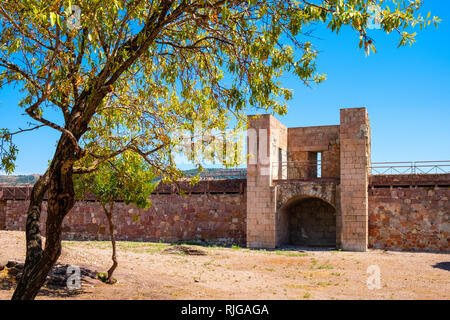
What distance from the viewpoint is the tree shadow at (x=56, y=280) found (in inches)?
382

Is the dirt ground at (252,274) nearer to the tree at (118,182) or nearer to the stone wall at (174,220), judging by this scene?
the tree at (118,182)

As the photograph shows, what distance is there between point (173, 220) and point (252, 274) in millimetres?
9844

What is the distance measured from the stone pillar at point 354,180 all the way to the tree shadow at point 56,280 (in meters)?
11.4

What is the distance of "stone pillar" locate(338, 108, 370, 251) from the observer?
1867cm

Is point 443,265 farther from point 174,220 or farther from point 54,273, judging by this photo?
point 174,220

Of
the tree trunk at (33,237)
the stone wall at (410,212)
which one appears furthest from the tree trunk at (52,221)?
the stone wall at (410,212)

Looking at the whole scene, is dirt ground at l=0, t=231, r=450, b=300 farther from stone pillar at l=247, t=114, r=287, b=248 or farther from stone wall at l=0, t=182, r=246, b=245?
stone wall at l=0, t=182, r=246, b=245

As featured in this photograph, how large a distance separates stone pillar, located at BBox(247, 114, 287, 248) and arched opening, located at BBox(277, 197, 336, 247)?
6.09 feet

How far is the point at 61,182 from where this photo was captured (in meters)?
6.76

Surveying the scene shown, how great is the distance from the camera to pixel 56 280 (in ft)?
34.1

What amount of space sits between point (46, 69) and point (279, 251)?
13.4 m

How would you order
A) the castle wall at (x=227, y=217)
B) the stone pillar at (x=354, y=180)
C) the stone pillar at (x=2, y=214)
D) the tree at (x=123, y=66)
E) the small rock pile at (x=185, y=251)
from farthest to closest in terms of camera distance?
the stone pillar at (x=2, y=214) → the stone pillar at (x=354, y=180) → the castle wall at (x=227, y=217) → the small rock pile at (x=185, y=251) → the tree at (x=123, y=66)

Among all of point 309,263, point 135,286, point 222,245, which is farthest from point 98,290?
point 222,245
